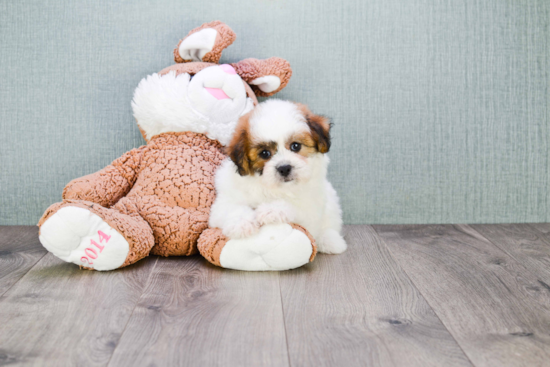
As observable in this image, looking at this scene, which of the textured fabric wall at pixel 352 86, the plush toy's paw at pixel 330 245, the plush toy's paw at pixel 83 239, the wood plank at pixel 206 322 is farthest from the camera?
the textured fabric wall at pixel 352 86

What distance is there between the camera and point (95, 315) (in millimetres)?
1119

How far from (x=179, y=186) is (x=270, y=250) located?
0.45 metres

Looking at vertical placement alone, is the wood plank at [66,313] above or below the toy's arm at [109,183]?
below

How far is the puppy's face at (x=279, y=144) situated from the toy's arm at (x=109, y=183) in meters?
0.50

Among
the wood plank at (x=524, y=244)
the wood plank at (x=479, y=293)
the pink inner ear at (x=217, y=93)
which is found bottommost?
the wood plank at (x=524, y=244)

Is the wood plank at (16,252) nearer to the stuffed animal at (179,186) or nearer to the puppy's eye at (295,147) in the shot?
the stuffed animal at (179,186)

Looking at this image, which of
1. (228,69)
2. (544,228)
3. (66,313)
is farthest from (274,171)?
(544,228)

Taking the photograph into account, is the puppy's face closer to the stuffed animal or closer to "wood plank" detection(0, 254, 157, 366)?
the stuffed animal

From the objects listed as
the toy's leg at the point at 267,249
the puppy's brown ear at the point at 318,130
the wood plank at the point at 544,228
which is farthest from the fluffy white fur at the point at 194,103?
the wood plank at the point at 544,228

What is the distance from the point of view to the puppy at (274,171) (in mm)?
1378

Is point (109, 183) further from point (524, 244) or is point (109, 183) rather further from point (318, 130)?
point (524, 244)

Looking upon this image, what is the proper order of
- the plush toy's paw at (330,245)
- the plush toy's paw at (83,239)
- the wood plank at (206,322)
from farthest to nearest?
the plush toy's paw at (330,245) < the plush toy's paw at (83,239) < the wood plank at (206,322)

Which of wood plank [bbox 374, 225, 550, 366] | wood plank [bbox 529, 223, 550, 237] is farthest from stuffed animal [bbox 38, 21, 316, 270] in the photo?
wood plank [bbox 529, 223, 550, 237]

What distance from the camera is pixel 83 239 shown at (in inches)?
53.2
